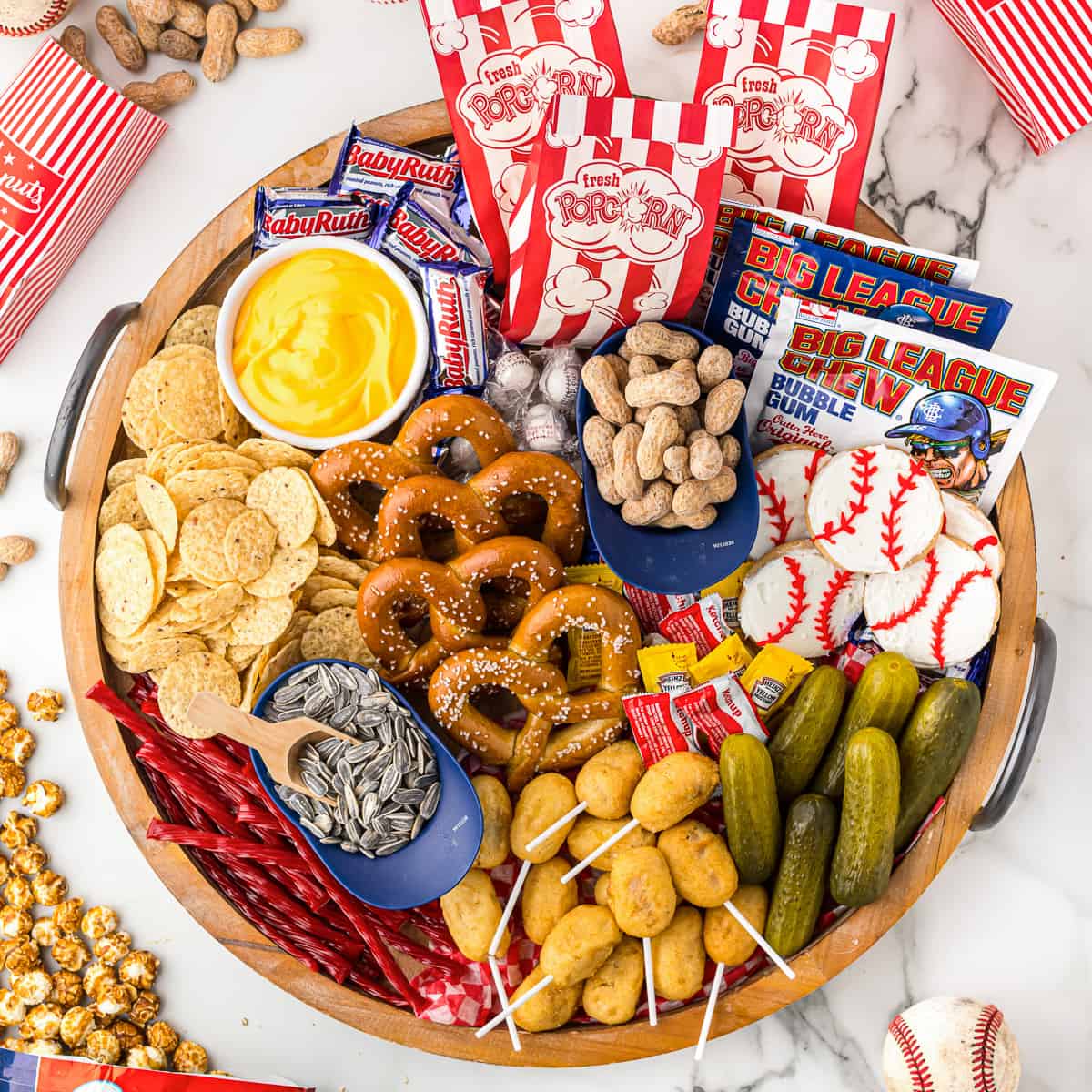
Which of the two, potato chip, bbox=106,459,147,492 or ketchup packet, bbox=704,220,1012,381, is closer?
ketchup packet, bbox=704,220,1012,381

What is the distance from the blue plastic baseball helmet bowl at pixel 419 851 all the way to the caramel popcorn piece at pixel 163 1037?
0.72 m

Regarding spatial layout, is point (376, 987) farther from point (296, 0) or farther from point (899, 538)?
point (296, 0)

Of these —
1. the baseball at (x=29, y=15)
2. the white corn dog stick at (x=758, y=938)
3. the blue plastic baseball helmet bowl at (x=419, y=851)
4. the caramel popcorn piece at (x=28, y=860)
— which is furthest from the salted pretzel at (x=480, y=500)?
the baseball at (x=29, y=15)

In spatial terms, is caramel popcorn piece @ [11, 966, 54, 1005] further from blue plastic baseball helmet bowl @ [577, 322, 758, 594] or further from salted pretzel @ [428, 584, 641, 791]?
blue plastic baseball helmet bowl @ [577, 322, 758, 594]

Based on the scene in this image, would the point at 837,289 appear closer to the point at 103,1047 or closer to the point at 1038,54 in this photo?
the point at 1038,54

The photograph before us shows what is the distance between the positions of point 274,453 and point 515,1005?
1.17 metres

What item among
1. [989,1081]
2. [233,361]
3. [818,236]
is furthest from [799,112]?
[989,1081]

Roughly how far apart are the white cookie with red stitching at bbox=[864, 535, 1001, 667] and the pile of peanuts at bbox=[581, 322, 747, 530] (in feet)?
1.39

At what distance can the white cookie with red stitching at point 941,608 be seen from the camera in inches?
79.2

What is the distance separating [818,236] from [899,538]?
0.61 meters

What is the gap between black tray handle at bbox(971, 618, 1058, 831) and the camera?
6.28 ft

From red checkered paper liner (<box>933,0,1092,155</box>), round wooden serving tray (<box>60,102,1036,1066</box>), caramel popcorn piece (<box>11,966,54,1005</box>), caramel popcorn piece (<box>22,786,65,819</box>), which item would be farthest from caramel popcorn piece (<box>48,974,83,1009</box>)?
red checkered paper liner (<box>933,0,1092,155</box>)

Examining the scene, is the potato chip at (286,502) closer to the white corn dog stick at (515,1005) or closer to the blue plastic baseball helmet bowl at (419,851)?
the blue plastic baseball helmet bowl at (419,851)

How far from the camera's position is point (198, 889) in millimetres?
2072
